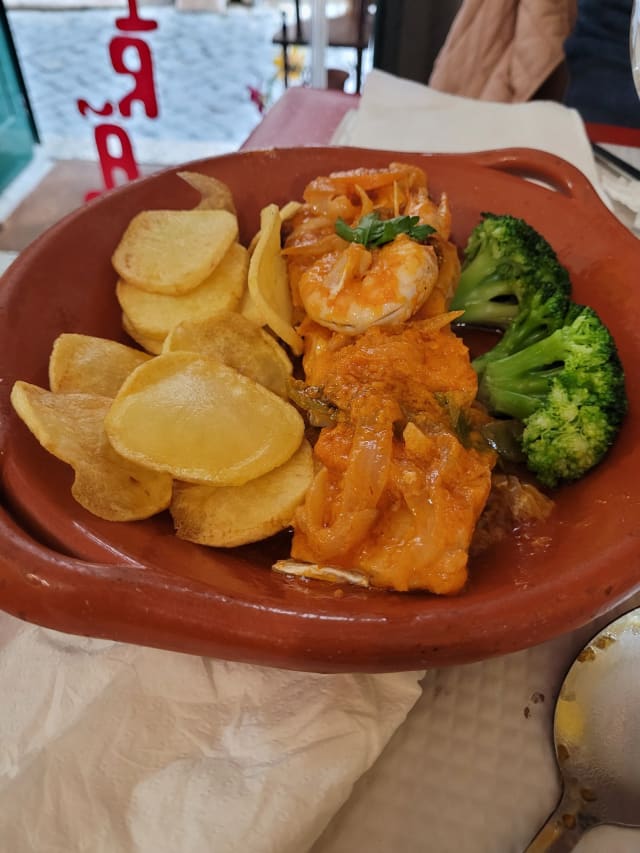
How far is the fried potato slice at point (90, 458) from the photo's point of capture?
0.80 meters

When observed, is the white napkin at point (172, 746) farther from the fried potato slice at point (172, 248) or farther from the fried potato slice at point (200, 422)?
the fried potato slice at point (172, 248)

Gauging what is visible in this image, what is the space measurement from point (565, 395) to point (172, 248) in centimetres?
70

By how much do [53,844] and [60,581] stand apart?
0.90 ft

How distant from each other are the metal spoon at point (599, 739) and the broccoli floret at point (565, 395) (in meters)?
0.23

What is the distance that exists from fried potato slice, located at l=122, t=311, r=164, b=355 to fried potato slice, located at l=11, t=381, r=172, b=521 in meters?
0.23

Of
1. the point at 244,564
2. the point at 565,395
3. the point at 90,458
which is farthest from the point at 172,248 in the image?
the point at 565,395

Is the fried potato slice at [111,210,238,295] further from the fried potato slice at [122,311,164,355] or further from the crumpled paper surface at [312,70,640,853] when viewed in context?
the crumpled paper surface at [312,70,640,853]

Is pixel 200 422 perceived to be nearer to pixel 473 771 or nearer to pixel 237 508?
pixel 237 508

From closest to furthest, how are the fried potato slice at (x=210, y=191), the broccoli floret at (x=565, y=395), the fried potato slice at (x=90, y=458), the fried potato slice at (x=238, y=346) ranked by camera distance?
the fried potato slice at (x=90, y=458) → the broccoli floret at (x=565, y=395) → the fried potato slice at (x=238, y=346) → the fried potato slice at (x=210, y=191)

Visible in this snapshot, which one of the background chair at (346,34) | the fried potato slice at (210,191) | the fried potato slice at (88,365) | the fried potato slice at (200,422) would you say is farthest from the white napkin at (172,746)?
the background chair at (346,34)

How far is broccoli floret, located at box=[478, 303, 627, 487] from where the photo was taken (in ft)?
3.03

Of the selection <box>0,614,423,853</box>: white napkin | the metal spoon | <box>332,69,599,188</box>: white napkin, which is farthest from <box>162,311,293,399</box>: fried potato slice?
<box>332,69,599,188</box>: white napkin

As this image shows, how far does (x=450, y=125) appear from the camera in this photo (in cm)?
185

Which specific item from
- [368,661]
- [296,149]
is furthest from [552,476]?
[296,149]
